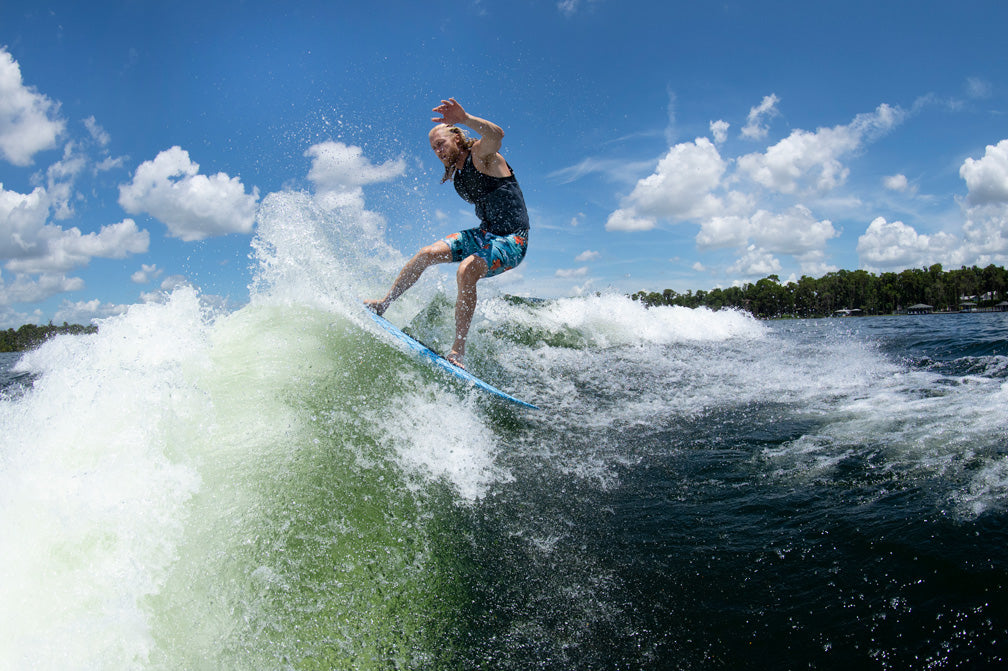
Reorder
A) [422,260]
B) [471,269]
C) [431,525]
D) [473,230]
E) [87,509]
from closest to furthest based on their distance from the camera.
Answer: [87,509] → [431,525] → [471,269] → [422,260] → [473,230]

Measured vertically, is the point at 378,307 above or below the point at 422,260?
below

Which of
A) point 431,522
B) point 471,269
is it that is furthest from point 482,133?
point 431,522

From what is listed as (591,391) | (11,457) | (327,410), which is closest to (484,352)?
(591,391)

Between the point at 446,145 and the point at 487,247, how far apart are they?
1.18 m

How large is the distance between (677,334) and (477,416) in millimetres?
13323

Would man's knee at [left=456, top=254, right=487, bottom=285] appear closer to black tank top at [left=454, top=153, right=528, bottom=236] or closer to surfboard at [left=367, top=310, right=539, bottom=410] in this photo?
black tank top at [left=454, top=153, right=528, bottom=236]

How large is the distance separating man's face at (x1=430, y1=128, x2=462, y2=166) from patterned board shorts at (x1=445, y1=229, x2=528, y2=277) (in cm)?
81

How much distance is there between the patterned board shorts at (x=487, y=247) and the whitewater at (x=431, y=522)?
143cm

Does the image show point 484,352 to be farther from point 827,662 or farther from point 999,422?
point 827,662

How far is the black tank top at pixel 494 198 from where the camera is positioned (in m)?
5.59

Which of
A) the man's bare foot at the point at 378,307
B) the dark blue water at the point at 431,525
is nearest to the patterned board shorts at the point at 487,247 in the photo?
the man's bare foot at the point at 378,307

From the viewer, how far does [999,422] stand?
370 cm

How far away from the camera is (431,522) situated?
2.93m

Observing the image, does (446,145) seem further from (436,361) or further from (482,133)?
(436,361)
